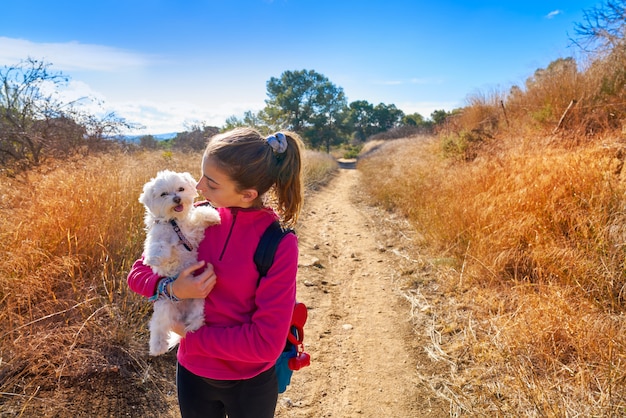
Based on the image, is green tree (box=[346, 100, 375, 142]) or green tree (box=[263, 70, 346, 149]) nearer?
green tree (box=[263, 70, 346, 149])

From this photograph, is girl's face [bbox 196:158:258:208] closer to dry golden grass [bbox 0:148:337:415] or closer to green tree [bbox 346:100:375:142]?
dry golden grass [bbox 0:148:337:415]

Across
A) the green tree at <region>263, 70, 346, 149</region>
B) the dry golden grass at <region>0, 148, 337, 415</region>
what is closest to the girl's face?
the dry golden grass at <region>0, 148, 337, 415</region>

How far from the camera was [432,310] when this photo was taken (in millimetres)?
4230

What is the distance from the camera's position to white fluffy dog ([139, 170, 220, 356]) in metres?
1.47

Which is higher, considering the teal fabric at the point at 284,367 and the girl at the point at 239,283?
the girl at the point at 239,283

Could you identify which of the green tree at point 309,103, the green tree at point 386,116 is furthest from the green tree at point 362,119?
the green tree at point 309,103

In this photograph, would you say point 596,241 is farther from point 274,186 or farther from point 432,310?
point 274,186

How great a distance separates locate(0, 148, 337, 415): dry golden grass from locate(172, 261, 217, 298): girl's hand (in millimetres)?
1670

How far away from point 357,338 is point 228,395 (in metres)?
2.66

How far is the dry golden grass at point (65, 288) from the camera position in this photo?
254cm

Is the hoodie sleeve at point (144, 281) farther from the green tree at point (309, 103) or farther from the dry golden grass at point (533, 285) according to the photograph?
the green tree at point (309, 103)

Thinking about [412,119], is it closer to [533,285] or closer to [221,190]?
[533,285]

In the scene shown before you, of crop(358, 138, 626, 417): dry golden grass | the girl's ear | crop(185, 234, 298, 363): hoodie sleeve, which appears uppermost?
the girl's ear

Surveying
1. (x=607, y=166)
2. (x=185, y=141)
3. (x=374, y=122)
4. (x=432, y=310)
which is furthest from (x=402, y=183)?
(x=374, y=122)
